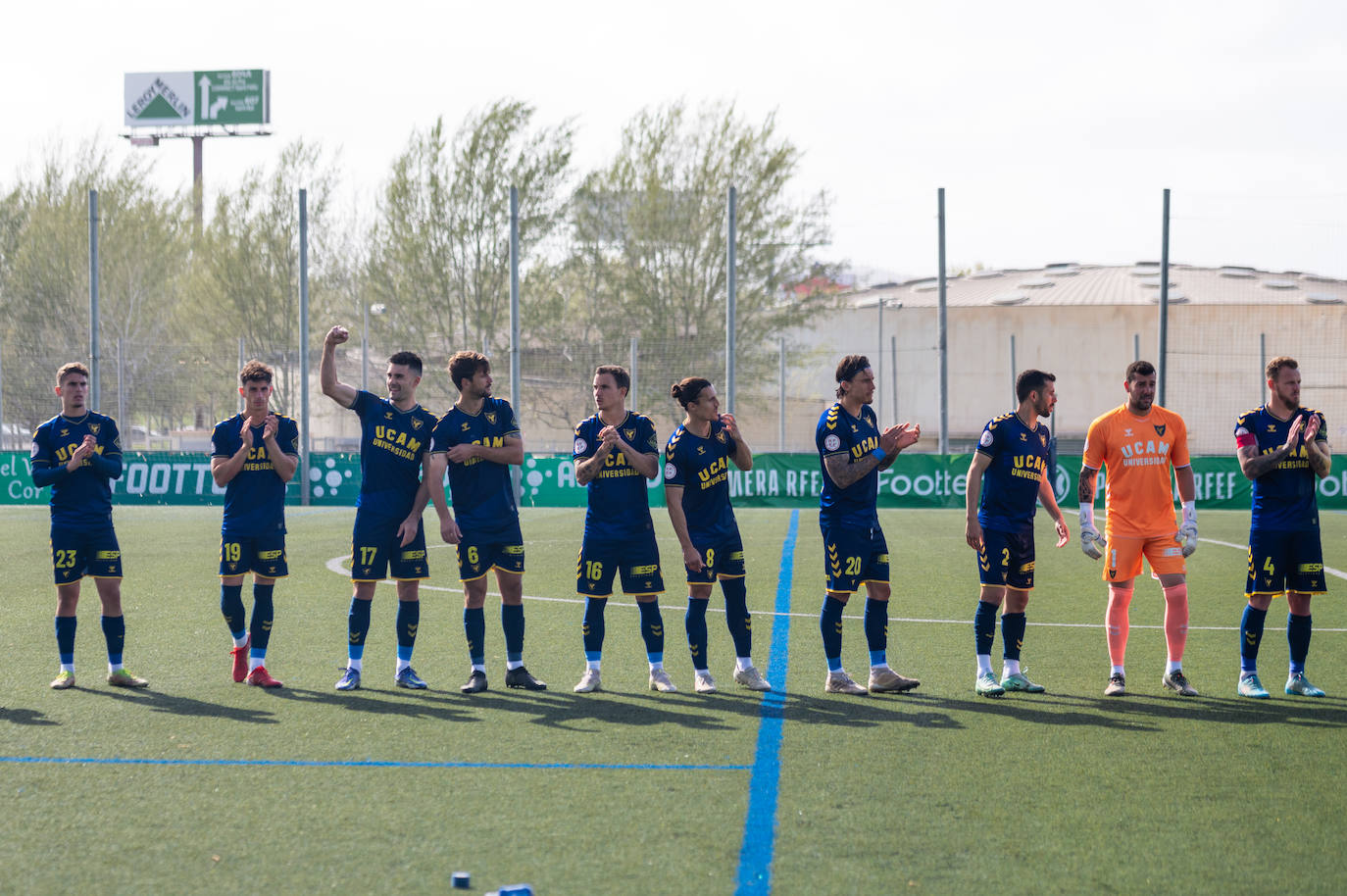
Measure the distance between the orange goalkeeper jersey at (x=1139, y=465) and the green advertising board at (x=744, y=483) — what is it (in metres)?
18.1

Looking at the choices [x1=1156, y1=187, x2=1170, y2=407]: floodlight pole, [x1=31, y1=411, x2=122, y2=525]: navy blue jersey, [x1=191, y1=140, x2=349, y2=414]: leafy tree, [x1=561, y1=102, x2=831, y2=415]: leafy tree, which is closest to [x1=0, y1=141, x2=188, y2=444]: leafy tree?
[x1=191, y1=140, x2=349, y2=414]: leafy tree

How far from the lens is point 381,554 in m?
7.32

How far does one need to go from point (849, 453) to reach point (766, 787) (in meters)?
2.36

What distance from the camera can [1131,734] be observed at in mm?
6047

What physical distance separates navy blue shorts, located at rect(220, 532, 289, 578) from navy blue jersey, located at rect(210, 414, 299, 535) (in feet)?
0.15

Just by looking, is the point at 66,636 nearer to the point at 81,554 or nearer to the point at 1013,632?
the point at 81,554

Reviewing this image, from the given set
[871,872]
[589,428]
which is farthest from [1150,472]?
[871,872]

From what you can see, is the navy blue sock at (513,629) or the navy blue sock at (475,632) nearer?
the navy blue sock at (475,632)

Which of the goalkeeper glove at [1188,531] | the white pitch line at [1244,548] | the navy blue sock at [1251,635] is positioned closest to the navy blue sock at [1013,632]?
the goalkeeper glove at [1188,531]

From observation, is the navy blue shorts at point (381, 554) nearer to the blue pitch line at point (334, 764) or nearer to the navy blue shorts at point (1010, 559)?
the blue pitch line at point (334, 764)

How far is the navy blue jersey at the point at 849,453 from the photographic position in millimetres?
7047

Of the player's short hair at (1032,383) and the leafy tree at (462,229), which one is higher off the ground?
the leafy tree at (462,229)

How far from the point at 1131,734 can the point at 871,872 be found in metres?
2.42

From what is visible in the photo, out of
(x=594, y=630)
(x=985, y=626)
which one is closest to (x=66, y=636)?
(x=594, y=630)
